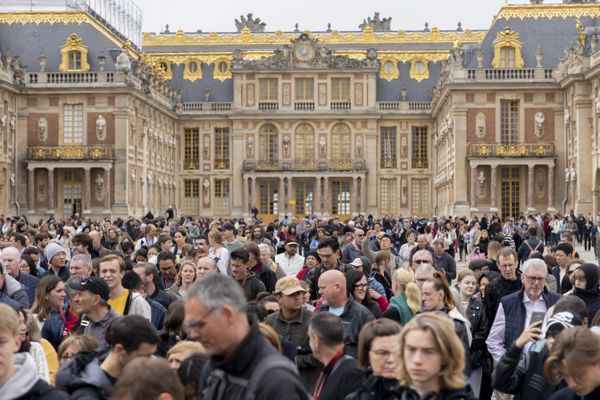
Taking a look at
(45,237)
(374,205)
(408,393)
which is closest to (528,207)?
(374,205)

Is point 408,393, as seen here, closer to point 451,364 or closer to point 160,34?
point 451,364

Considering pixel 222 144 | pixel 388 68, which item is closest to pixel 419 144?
pixel 388 68

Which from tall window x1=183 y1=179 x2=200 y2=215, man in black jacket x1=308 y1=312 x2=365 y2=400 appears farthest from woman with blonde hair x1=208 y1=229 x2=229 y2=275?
tall window x1=183 y1=179 x2=200 y2=215

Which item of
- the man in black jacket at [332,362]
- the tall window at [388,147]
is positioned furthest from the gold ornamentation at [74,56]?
the man in black jacket at [332,362]

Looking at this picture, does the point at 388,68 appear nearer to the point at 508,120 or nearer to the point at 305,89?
the point at 305,89

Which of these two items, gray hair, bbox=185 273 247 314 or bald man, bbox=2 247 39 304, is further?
bald man, bbox=2 247 39 304

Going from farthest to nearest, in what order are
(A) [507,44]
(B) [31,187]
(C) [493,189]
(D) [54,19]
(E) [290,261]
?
(D) [54,19], (A) [507,44], (C) [493,189], (B) [31,187], (E) [290,261]

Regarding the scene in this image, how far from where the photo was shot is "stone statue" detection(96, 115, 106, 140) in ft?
145

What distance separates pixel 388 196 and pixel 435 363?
5399 cm

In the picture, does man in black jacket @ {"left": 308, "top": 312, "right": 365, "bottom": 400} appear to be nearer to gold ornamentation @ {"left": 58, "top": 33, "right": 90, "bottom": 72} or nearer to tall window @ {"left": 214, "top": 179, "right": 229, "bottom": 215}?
gold ornamentation @ {"left": 58, "top": 33, "right": 90, "bottom": 72}

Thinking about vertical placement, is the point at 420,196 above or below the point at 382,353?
above

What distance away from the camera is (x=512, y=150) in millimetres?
44094

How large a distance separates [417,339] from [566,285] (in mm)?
5162

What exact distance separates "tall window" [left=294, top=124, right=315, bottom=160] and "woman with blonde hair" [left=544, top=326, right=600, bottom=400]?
5386 centimetres
